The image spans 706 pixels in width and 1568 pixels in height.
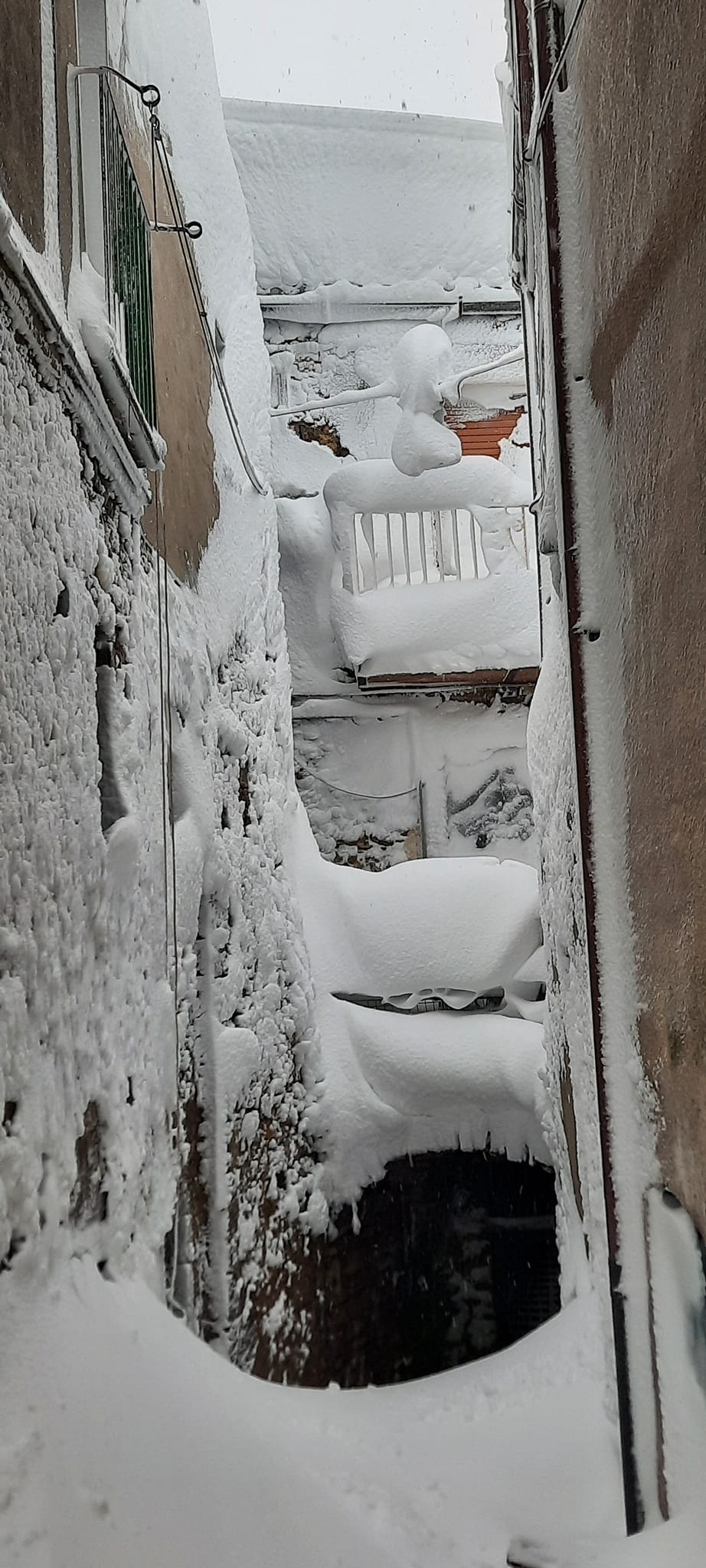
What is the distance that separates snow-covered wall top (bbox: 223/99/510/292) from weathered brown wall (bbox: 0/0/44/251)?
539 cm

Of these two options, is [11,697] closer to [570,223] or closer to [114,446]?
[114,446]

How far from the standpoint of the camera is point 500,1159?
14.1 ft

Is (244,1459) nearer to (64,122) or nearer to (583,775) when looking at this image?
(583,775)

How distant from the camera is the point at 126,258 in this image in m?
2.43

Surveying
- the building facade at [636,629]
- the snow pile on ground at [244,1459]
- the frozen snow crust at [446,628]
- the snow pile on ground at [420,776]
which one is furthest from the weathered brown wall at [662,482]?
the snow pile on ground at [420,776]

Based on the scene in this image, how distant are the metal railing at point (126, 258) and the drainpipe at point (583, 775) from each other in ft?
2.95

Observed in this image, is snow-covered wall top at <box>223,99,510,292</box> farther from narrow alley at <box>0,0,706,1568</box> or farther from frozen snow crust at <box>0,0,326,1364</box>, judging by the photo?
frozen snow crust at <box>0,0,326,1364</box>

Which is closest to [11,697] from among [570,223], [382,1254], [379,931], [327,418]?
[570,223]

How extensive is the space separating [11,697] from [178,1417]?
1.08 m

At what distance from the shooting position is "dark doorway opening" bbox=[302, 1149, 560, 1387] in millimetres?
3953

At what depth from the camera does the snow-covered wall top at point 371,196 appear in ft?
22.0

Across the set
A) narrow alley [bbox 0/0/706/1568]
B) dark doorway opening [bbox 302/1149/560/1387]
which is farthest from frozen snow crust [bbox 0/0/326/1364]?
dark doorway opening [bbox 302/1149/560/1387]

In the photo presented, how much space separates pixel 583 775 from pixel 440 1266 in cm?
335

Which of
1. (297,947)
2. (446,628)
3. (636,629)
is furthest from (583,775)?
(446,628)
